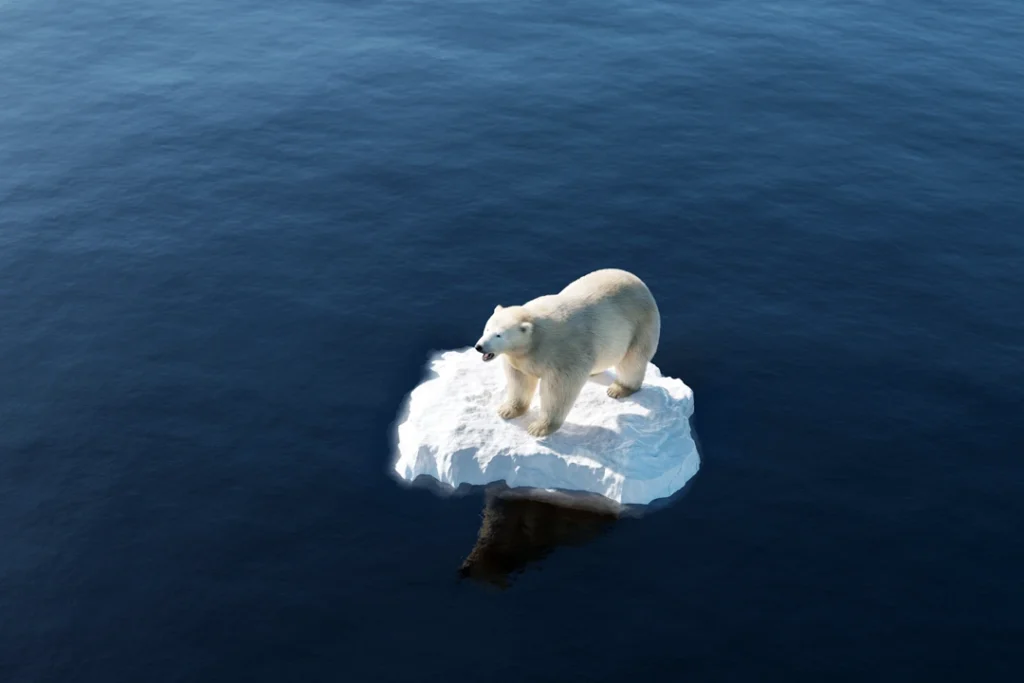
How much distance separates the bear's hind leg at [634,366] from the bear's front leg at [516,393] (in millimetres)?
3391

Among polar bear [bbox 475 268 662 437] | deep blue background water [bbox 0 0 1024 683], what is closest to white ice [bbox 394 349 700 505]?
polar bear [bbox 475 268 662 437]

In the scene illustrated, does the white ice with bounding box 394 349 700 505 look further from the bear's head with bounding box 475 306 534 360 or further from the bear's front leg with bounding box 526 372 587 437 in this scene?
the bear's head with bounding box 475 306 534 360

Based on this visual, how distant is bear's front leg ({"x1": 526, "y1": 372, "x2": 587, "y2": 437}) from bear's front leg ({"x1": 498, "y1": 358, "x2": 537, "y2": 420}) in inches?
34.8

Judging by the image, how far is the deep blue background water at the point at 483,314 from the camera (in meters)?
32.2

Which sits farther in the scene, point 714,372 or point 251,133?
point 251,133

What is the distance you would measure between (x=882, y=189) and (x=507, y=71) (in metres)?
24.1

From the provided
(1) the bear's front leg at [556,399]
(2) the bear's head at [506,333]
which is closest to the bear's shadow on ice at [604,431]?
(1) the bear's front leg at [556,399]

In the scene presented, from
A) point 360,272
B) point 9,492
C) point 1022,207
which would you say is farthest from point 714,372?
point 9,492

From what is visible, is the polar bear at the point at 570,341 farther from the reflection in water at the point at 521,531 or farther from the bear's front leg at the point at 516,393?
the reflection in water at the point at 521,531

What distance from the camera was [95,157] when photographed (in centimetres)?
5844

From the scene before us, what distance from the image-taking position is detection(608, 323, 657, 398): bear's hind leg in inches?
1559

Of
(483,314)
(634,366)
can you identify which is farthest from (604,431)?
(483,314)

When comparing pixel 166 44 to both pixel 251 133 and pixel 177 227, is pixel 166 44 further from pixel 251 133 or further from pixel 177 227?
pixel 177 227

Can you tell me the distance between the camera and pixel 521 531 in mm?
35625
